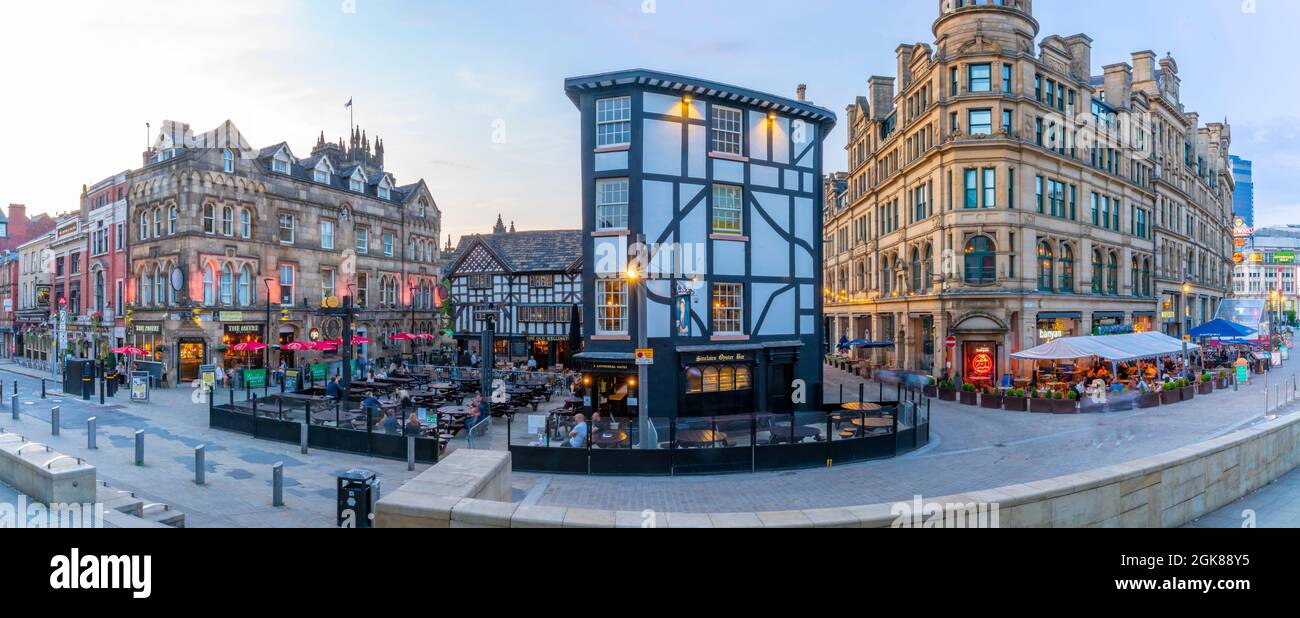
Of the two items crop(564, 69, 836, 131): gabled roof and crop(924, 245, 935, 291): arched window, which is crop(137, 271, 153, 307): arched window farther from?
crop(924, 245, 935, 291): arched window

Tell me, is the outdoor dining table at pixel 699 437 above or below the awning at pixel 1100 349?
below

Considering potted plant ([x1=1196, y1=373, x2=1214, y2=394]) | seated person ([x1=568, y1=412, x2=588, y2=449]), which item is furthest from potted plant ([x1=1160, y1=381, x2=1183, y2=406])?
seated person ([x1=568, y1=412, x2=588, y2=449])

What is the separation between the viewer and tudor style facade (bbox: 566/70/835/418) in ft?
71.2

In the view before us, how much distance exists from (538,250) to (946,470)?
115 ft

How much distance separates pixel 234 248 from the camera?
36.1 meters

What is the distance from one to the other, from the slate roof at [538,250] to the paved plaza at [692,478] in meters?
23.3

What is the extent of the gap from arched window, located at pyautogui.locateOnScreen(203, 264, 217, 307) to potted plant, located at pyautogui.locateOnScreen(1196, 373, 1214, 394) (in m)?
50.1

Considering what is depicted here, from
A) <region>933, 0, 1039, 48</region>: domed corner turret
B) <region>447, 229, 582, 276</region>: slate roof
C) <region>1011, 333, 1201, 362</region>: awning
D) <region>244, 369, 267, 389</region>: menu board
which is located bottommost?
<region>244, 369, 267, 389</region>: menu board

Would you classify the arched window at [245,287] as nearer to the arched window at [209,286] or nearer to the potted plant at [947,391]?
the arched window at [209,286]

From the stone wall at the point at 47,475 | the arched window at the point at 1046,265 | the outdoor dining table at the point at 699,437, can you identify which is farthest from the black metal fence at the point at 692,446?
the arched window at the point at 1046,265

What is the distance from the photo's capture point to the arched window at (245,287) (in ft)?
121

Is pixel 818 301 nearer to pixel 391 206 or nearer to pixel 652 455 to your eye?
pixel 652 455
